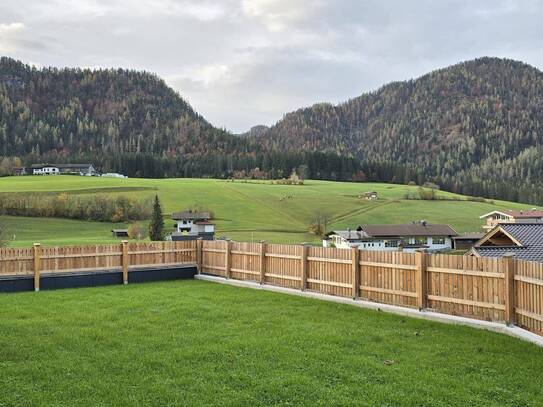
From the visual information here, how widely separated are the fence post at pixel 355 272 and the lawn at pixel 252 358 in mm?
1539

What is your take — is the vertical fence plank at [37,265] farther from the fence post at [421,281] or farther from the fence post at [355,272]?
the fence post at [421,281]

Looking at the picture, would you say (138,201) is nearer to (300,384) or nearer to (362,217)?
(362,217)

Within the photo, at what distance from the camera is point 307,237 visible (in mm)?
79250

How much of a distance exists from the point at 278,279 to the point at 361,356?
28.7 feet

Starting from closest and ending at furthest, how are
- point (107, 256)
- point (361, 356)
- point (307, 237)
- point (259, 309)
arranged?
1. point (361, 356)
2. point (259, 309)
3. point (107, 256)
4. point (307, 237)

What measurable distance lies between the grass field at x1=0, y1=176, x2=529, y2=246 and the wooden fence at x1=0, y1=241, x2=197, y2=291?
1964 inches

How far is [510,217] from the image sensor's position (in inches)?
3196

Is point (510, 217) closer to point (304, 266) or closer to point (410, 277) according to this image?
point (304, 266)

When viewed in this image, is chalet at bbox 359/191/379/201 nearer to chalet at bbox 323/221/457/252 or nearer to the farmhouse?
the farmhouse

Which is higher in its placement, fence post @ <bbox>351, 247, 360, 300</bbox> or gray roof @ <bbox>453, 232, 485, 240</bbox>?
fence post @ <bbox>351, 247, 360, 300</bbox>

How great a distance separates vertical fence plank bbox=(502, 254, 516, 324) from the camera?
36.2 ft

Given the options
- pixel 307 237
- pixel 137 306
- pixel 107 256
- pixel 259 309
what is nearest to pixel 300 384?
pixel 259 309

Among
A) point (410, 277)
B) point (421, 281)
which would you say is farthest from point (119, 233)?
point (421, 281)

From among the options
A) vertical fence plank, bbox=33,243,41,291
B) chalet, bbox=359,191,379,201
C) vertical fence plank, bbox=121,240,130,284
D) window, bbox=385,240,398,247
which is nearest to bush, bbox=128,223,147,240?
window, bbox=385,240,398,247
